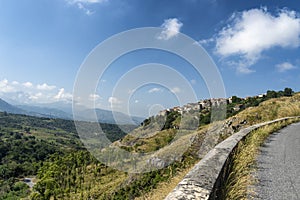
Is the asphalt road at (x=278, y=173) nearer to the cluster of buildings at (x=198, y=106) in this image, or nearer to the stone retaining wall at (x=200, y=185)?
the stone retaining wall at (x=200, y=185)

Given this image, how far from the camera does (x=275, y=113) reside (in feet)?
68.0

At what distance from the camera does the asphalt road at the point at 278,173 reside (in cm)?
381

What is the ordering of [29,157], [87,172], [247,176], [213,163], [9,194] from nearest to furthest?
1. [213,163]
2. [247,176]
3. [87,172]
4. [9,194]
5. [29,157]

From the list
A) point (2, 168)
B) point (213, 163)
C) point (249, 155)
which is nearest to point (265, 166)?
point (249, 155)

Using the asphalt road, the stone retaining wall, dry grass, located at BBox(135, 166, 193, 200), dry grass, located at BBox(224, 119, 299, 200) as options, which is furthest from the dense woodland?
the stone retaining wall

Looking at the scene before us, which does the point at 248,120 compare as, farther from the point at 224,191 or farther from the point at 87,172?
the point at 87,172

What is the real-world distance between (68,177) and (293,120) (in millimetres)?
56964

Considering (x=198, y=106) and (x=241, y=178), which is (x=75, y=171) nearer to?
(x=198, y=106)

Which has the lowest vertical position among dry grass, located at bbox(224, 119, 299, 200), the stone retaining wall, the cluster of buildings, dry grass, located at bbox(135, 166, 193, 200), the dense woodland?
the dense woodland

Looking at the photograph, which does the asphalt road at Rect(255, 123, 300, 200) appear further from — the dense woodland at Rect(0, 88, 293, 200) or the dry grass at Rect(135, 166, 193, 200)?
the dense woodland at Rect(0, 88, 293, 200)

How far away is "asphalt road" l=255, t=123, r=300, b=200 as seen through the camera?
12.5ft

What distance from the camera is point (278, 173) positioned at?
5012 millimetres

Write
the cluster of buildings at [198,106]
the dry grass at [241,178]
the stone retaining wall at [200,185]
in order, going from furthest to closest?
the cluster of buildings at [198,106], the dry grass at [241,178], the stone retaining wall at [200,185]

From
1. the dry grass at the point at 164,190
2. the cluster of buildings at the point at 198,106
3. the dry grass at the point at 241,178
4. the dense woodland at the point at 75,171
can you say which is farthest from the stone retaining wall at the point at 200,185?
the cluster of buildings at the point at 198,106
